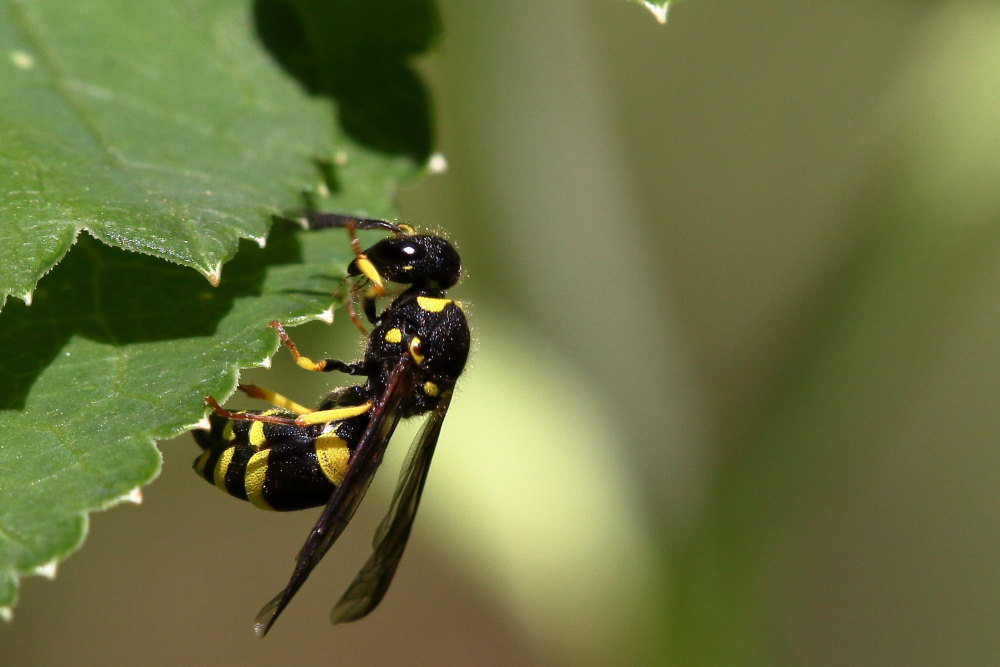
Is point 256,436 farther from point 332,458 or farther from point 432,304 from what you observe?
point 432,304

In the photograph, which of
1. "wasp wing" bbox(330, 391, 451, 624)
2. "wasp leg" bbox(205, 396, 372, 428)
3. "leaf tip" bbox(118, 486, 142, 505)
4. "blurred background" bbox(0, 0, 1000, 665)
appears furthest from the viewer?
"blurred background" bbox(0, 0, 1000, 665)

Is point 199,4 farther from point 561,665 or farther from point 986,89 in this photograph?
point 561,665

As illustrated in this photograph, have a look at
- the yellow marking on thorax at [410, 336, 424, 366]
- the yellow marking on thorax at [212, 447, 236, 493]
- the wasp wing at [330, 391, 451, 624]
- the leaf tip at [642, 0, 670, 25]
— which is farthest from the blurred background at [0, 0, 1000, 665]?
the leaf tip at [642, 0, 670, 25]

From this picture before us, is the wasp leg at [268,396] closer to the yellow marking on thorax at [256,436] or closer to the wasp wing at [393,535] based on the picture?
the yellow marking on thorax at [256,436]

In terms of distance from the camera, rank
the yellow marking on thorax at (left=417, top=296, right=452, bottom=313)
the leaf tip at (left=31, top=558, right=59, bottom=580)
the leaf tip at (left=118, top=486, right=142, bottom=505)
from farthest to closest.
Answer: the yellow marking on thorax at (left=417, top=296, right=452, bottom=313) < the leaf tip at (left=118, top=486, right=142, bottom=505) < the leaf tip at (left=31, top=558, right=59, bottom=580)

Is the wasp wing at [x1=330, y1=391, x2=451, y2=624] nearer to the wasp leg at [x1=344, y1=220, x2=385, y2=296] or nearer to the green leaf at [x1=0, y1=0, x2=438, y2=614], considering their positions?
the wasp leg at [x1=344, y1=220, x2=385, y2=296]

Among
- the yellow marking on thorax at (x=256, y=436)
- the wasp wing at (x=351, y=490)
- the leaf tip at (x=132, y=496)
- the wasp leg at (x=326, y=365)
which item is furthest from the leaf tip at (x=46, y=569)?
the wasp leg at (x=326, y=365)

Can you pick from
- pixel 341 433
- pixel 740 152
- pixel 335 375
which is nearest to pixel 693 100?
pixel 740 152
